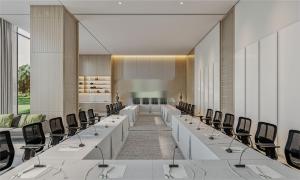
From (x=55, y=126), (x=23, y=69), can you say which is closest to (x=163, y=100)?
(x=23, y=69)

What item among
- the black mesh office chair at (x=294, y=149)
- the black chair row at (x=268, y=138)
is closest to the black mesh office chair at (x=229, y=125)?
the black chair row at (x=268, y=138)

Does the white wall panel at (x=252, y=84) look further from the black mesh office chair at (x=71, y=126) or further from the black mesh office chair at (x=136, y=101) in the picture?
the black mesh office chair at (x=136, y=101)

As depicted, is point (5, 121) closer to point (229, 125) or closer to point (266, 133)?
point (229, 125)

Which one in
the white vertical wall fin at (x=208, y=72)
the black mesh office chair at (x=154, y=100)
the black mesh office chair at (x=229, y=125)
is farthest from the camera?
the black mesh office chair at (x=154, y=100)

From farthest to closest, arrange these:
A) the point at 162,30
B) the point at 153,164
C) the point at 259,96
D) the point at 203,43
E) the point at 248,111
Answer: the point at 203,43 → the point at 162,30 → the point at 248,111 → the point at 259,96 → the point at 153,164

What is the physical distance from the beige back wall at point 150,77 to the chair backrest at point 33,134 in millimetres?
15769

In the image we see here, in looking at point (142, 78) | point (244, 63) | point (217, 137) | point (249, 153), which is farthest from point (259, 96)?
point (142, 78)

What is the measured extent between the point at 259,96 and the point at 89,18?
6272 millimetres

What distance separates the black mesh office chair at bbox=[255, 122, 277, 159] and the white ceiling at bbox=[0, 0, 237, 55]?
15.0 feet

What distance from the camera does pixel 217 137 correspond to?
195 inches

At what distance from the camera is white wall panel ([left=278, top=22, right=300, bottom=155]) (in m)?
5.10

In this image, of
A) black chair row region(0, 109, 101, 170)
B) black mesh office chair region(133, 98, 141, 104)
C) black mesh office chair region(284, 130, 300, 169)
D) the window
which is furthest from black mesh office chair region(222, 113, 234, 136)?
black mesh office chair region(133, 98, 141, 104)

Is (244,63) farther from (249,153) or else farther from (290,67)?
(249,153)

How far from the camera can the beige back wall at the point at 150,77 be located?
2100 cm
